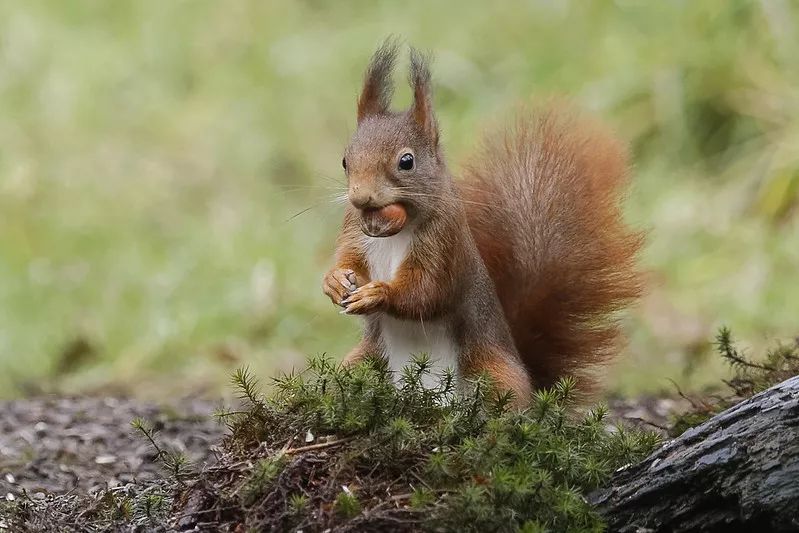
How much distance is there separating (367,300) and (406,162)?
321 mm

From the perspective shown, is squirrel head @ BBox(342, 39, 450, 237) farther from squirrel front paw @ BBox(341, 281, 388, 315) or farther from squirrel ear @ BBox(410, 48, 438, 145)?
squirrel front paw @ BBox(341, 281, 388, 315)

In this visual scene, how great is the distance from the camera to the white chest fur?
2.72 m

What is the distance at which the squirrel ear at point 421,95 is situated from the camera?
8.99ft

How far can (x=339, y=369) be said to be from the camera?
2402mm

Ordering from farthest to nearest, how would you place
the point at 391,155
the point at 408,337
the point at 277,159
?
the point at 277,159 → the point at 408,337 → the point at 391,155

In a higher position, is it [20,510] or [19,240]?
[19,240]

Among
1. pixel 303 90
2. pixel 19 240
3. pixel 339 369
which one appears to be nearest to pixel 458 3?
pixel 303 90

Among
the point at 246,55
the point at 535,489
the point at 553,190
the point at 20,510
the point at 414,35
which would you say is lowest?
the point at 535,489

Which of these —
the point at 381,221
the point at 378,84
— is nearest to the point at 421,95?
the point at 378,84

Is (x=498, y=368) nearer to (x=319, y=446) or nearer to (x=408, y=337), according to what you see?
(x=408, y=337)

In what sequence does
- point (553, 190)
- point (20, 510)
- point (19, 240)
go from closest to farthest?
point (20, 510)
point (553, 190)
point (19, 240)

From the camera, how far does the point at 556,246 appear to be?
2984 mm

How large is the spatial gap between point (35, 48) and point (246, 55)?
1.32 meters

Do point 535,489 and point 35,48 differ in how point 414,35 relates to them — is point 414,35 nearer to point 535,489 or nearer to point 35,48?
point 35,48
